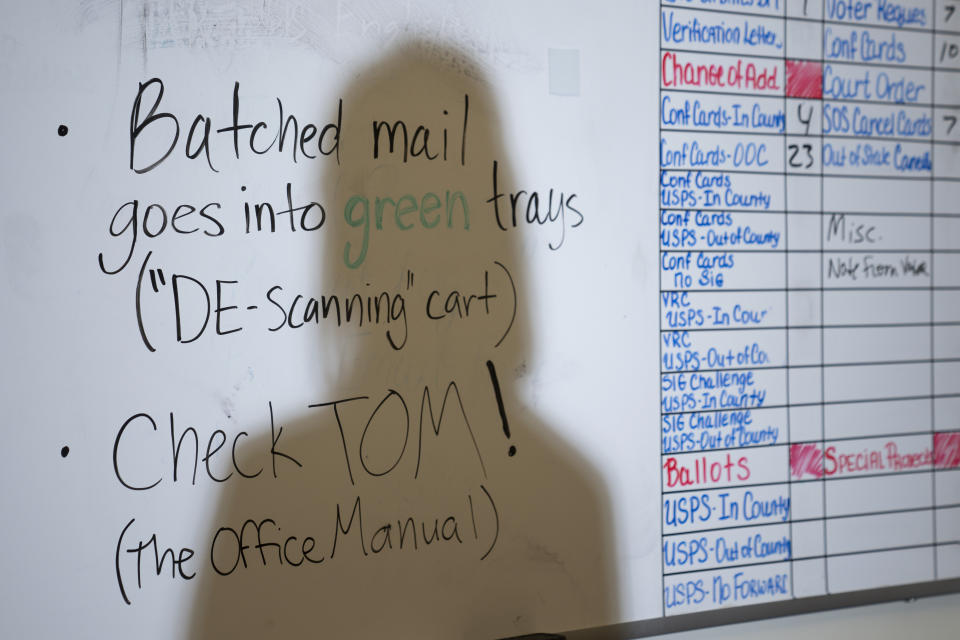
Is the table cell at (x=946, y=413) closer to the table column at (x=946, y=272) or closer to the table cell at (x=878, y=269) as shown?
the table column at (x=946, y=272)

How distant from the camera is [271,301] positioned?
3.14 ft

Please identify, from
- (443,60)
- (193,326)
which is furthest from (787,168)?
(193,326)

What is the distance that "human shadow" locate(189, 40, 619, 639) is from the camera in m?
0.97

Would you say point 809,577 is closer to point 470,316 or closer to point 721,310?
point 721,310

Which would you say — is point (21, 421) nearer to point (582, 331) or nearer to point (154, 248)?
point (154, 248)

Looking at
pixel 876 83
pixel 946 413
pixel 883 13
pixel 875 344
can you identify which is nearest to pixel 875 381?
pixel 875 344

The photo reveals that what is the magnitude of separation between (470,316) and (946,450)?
0.89 metres

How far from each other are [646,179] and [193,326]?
694 millimetres

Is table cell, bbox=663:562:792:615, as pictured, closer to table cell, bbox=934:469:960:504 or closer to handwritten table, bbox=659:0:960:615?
handwritten table, bbox=659:0:960:615

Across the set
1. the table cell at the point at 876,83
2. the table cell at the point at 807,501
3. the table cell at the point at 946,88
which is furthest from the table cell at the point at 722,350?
the table cell at the point at 946,88

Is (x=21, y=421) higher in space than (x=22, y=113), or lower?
lower

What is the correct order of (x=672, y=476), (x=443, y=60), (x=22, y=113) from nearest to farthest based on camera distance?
(x=22, y=113), (x=443, y=60), (x=672, y=476)

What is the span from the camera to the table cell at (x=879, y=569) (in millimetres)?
1181

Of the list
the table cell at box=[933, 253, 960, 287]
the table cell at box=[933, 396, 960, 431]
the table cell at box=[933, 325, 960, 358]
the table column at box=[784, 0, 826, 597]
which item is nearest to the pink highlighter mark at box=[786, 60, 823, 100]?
the table column at box=[784, 0, 826, 597]
